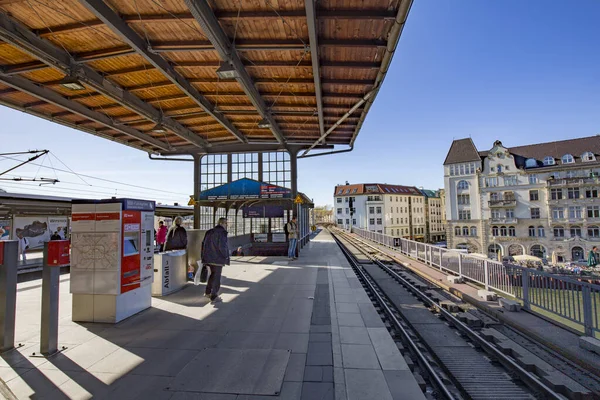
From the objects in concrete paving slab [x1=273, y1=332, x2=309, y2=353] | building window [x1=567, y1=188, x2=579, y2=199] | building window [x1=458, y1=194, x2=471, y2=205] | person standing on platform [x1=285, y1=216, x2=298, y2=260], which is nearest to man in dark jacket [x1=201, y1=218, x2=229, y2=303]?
concrete paving slab [x1=273, y1=332, x2=309, y2=353]

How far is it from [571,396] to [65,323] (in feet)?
25.3

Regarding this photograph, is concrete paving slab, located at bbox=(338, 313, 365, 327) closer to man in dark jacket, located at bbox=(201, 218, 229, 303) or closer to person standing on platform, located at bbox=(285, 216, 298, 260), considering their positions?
man in dark jacket, located at bbox=(201, 218, 229, 303)

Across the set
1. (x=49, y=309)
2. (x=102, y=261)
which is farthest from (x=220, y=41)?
(x=49, y=309)

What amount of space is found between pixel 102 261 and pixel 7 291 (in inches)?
52.5

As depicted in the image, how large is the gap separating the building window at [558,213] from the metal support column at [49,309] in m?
59.7

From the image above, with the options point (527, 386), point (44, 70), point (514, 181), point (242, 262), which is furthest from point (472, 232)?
point (44, 70)

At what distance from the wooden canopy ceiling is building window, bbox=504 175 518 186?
50.6m

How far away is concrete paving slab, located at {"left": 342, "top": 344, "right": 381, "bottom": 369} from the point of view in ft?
12.3

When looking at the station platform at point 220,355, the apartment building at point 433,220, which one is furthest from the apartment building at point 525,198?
the station platform at point 220,355

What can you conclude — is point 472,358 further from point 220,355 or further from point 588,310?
point 220,355

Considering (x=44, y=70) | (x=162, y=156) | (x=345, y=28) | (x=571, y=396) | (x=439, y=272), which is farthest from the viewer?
(x=162, y=156)

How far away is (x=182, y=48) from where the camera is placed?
6789 millimetres

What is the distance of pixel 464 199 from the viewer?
177ft

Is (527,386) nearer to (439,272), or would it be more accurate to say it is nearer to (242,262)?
(439,272)
